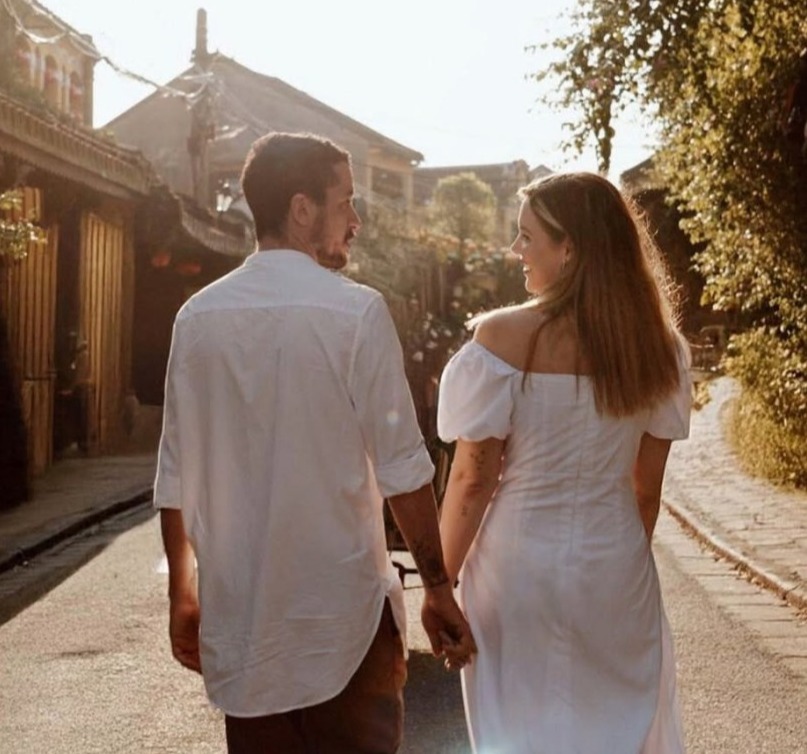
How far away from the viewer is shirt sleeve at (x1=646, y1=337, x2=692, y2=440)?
3492mm

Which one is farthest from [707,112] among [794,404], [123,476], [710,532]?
[123,476]

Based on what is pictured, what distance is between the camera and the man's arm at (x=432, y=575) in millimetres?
2939

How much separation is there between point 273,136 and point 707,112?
42.7 feet

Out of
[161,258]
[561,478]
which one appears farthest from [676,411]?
[161,258]

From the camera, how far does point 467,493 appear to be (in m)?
3.40

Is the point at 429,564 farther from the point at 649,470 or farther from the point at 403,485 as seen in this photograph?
the point at 649,470

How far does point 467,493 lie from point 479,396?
22 cm

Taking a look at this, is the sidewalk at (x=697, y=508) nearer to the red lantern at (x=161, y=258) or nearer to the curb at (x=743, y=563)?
the curb at (x=743, y=563)

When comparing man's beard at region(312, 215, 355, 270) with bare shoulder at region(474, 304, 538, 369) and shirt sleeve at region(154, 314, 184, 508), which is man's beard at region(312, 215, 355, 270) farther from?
bare shoulder at region(474, 304, 538, 369)

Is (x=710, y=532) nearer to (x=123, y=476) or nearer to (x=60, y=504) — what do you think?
(x=60, y=504)

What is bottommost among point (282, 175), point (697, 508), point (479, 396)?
point (697, 508)

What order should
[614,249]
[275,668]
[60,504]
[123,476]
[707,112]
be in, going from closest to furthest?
1. [275,668]
2. [614,249]
3. [60,504]
4. [707,112]
5. [123,476]

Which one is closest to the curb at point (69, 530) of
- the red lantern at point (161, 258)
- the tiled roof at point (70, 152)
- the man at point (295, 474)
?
the tiled roof at point (70, 152)

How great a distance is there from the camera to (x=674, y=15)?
1159 cm
